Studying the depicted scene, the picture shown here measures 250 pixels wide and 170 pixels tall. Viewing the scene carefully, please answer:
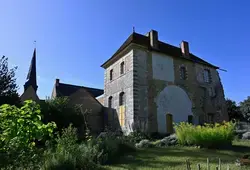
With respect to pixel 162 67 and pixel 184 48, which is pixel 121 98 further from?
pixel 184 48

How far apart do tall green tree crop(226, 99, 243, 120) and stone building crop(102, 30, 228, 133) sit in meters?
7.09

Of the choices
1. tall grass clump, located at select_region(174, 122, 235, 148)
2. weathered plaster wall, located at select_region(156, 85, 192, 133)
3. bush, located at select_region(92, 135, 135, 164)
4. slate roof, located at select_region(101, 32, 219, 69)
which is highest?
slate roof, located at select_region(101, 32, 219, 69)

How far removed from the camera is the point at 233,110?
90.8ft

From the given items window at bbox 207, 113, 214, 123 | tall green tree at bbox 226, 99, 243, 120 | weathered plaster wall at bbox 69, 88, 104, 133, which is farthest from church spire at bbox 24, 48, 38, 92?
tall green tree at bbox 226, 99, 243, 120

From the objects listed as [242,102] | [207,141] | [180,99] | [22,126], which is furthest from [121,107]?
[242,102]

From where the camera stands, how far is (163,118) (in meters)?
17.3

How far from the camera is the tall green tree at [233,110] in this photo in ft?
89.9

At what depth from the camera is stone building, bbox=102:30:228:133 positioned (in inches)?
661

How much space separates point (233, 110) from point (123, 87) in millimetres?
16164

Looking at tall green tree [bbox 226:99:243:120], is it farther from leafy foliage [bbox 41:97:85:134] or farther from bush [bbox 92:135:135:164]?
bush [bbox 92:135:135:164]

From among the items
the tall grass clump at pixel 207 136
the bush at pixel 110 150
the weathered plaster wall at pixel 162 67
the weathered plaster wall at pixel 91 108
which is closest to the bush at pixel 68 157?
the bush at pixel 110 150

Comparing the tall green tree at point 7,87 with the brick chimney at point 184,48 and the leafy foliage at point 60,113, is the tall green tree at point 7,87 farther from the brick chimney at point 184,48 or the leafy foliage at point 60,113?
the brick chimney at point 184,48

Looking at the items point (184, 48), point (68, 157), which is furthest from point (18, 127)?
point (184, 48)

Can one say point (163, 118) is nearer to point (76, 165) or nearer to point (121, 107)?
point (121, 107)
